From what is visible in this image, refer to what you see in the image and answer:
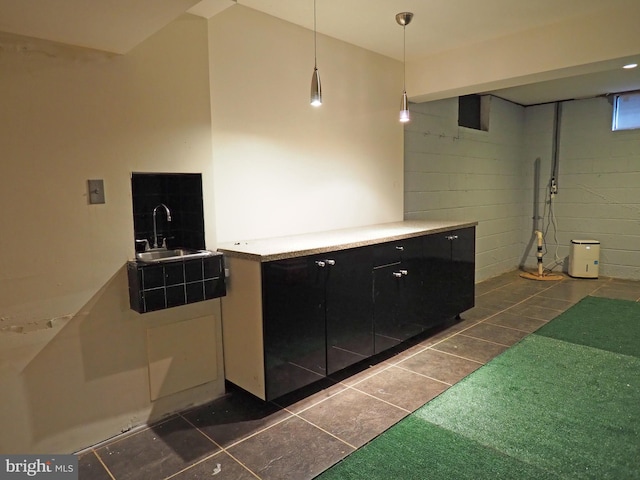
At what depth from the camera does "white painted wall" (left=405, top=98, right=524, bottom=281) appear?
14.9 ft

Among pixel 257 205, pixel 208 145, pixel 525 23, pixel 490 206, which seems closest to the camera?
pixel 208 145

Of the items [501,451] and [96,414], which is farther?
[96,414]

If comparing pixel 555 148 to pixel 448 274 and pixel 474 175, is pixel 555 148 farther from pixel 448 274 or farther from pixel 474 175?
pixel 448 274

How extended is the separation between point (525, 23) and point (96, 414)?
12.8 feet

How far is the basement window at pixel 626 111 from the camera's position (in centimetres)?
553

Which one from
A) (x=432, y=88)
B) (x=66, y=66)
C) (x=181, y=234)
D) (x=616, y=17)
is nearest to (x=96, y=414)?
(x=181, y=234)

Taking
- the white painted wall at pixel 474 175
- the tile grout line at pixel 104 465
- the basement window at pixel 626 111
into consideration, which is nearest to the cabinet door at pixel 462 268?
the white painted wall at pixel 474 175

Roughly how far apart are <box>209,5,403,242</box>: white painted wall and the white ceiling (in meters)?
0.19

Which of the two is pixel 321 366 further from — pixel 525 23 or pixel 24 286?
pixel 525 23

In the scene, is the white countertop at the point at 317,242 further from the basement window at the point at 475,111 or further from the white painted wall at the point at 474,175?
the basement window at the point at 475,111

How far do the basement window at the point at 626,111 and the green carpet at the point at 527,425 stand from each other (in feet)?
11.9

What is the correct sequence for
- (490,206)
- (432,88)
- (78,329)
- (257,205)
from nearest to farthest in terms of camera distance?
(78,329)
(257,205)
(432,88)
(490,206)

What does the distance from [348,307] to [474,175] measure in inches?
134

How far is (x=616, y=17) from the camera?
10.1 ft
